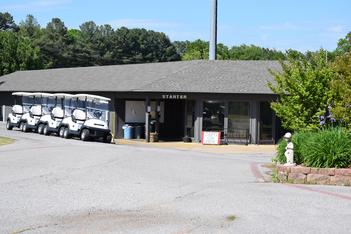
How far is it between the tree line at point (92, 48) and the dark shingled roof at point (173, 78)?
1745cm

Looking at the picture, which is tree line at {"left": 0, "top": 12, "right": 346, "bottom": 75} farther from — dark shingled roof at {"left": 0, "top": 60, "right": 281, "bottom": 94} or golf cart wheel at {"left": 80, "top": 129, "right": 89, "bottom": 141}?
golf cart wheel at {"left": 80, "top": 129, "right": 89, "bottom": 141}

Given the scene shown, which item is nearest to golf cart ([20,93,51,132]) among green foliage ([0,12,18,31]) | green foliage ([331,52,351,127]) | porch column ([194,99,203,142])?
porch column ([194,99,203,142])

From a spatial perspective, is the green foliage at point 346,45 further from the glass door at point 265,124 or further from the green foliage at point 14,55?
the green foliage at point 14,55

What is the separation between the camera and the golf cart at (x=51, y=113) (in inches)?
1214

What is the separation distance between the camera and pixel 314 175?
1326cm

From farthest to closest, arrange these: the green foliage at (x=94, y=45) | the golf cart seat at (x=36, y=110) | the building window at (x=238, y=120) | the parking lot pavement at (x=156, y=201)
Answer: the green foliage at (x=94, y=45), the golf cart seat at (x=36, y=110), the building window at (x=238, y=120), the parking lot pavement at (x=156, y=201)

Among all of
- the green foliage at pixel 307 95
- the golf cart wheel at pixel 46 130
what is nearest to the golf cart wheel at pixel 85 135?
the golf cart wheel at pixel 46 130

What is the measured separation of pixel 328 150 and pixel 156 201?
523 centimetres

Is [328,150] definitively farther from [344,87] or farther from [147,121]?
[147,121]

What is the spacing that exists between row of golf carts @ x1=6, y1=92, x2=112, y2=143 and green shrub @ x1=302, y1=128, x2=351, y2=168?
1616 centimetres

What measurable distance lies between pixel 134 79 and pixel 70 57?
46.9 metres

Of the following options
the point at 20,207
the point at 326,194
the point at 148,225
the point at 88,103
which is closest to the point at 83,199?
the point at 20,207

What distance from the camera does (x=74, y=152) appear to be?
2014 centimetres

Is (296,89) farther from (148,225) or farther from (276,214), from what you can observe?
(148,225)
